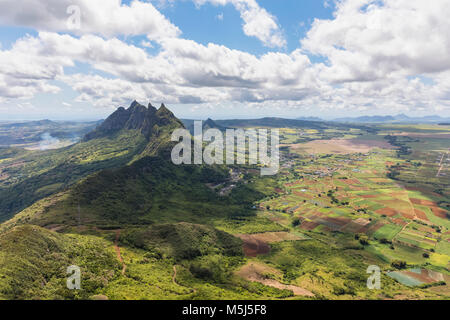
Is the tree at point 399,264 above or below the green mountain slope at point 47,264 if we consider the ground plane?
below

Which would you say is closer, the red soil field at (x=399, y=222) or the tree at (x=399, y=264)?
the tree at (x=399, y=264)

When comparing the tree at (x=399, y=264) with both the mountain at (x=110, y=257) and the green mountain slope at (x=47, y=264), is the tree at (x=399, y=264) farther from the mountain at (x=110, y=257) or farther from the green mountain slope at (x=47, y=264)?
the green mountain slope at (x=47, y=264)

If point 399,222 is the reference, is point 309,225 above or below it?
below

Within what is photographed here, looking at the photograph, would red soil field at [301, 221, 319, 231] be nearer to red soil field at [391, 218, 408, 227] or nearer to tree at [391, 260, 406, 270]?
tree at [391, 260, 406, 270]

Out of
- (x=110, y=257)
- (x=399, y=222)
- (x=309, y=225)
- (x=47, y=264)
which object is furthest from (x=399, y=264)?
(x=47, y=264)

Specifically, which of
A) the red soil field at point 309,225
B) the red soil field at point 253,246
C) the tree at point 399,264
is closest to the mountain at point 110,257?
the red soil field at point 253,246

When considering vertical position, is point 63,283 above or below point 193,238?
above

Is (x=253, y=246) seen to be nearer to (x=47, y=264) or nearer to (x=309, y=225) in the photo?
(x=309, y=225)

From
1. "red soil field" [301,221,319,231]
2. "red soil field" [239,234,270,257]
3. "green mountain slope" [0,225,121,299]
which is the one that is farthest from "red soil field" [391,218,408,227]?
"green mountain slope" [0,225,121,299]

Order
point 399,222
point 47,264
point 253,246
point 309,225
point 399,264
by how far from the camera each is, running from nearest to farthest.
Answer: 1. point 47,264
2. point 399,264
3. point 253,246
4. point 399,222
5. point 309,225
